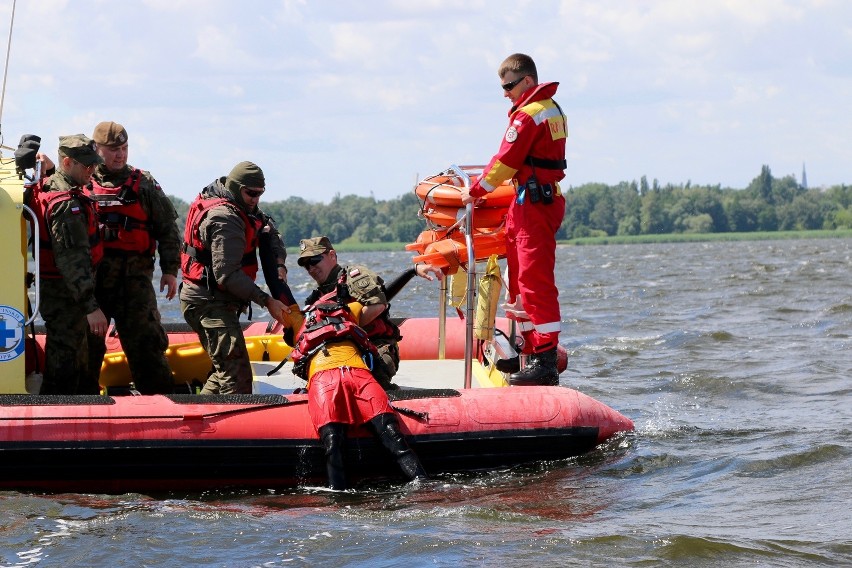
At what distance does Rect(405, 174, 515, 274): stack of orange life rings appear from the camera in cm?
830

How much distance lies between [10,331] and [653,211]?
9705 centimetres

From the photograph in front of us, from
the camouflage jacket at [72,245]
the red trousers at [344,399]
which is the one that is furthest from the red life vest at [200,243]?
the red trousers at [344,399]

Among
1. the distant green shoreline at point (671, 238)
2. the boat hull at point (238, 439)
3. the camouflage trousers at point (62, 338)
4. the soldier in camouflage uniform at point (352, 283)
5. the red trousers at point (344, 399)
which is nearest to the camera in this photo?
the boat hull at point (238, 439)

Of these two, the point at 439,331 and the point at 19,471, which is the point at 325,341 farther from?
the point at 439,331

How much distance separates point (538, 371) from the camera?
316 inches

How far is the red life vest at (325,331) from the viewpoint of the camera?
7.42m

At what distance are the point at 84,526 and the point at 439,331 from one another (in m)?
3.76

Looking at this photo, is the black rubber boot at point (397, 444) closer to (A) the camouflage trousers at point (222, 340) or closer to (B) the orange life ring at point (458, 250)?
(A) the camouflage trousers at point (222, 340)

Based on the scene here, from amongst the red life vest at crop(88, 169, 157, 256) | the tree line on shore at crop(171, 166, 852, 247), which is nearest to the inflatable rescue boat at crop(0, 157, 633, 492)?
the red life vest at crop(88, 169, 157, 256)

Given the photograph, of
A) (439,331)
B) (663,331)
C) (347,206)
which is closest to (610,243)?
(347,206)

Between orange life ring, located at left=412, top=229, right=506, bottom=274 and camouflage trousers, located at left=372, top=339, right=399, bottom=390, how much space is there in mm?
633

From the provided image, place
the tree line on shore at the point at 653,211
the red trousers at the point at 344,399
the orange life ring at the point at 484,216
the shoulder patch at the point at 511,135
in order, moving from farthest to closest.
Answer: the tree line on shore at the point at 653,211
the orange life ring at the point at 484,216
the shoulder patch at the point at 511,135
the red trousers at the point at 344,399

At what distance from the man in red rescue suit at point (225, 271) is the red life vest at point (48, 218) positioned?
56cm

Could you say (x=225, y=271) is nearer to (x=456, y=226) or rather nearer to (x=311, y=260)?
(x=311, y=260)
